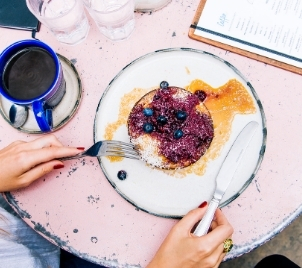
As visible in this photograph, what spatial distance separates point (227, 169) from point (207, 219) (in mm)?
116

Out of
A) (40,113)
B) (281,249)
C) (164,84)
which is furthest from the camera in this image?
(281,249)

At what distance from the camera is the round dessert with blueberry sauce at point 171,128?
2.68 ft

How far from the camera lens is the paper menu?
87cm

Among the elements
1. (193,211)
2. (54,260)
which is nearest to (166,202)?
(193,211)

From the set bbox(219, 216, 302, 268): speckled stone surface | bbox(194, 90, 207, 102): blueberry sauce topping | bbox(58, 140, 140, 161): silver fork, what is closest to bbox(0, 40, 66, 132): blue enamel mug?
bbox(58, 140, 140, 161): silver fork

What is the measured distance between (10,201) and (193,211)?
438 mm

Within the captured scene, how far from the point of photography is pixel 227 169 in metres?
0.80

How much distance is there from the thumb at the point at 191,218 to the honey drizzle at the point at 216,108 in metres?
0.08

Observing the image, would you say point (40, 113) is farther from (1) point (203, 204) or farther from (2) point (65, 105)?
(1) point (203, 204)

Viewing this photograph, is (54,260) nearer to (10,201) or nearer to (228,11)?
(10,201)

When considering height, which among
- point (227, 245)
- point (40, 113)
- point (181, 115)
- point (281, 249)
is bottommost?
point (281, 249)

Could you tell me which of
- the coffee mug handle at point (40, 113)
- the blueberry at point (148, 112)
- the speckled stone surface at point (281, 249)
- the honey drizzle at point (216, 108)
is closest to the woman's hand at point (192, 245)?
the honey drizzle at point (216, 108)

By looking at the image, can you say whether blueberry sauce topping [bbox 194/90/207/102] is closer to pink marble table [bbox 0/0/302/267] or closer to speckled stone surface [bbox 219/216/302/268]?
pink marble table [bbox 0/0/302/267]

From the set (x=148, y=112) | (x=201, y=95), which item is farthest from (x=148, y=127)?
(x=201, y=95)
